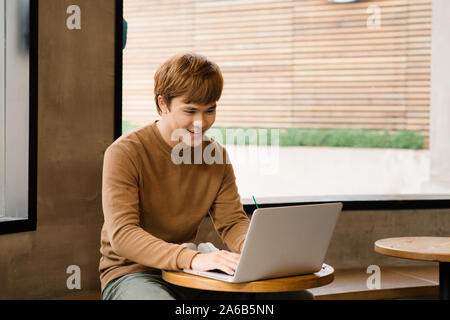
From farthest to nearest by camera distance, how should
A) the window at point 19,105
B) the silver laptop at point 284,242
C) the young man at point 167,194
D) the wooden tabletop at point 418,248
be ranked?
the window at point 19,105 < the wooden tabletop at point 418,248 < the young man at point 167,194 < the silver laptop at point 284,242

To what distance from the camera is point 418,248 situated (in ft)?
8.67

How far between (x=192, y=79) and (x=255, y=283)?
72 centimetres

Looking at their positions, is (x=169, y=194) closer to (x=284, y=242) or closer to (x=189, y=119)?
(x=189, y=119)

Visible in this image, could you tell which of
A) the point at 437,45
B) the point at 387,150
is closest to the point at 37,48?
the point at 387,150

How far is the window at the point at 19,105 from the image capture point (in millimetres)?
2857

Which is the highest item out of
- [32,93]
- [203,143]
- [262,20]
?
[262,20]

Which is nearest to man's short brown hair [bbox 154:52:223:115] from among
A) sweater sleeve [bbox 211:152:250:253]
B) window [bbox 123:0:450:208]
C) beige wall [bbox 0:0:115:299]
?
sweater sleeve [bbox 211:152:250:253]

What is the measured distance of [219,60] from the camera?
370 centimetres

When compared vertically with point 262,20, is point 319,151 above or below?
below

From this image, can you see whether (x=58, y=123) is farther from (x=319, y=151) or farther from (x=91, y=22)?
(x=319, y=151)

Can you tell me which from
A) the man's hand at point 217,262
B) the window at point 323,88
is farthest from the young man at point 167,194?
the window at point 323,88

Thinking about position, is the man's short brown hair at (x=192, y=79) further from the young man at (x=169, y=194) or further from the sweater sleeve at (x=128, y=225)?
the sweater sleeve at (x=128, y=225)

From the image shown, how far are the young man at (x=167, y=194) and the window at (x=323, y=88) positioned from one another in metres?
1.36

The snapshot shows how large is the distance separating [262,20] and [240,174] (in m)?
0.94
